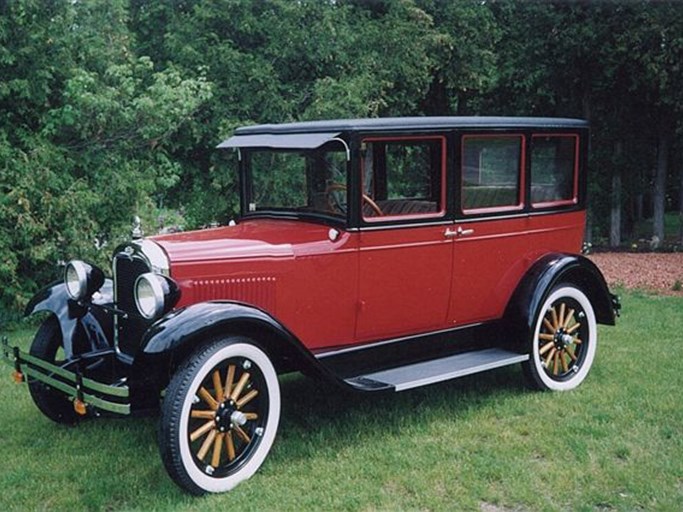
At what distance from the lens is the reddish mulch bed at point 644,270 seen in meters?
9.97

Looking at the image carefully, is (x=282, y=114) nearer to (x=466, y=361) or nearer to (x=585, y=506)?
(x=466, y=361)

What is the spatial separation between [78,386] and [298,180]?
193cm

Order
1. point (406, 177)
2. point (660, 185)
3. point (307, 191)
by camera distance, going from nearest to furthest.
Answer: point (307, 191) → point (406, 177) → point (660, 185)

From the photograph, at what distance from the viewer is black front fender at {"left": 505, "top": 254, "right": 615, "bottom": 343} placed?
533 centimetres

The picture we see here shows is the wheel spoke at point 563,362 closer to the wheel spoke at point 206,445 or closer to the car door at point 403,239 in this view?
the car door at point 403,239

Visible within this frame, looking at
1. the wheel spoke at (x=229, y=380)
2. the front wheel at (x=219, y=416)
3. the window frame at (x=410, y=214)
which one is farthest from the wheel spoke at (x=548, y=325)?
the wheel spoke at (x=229, y=380)

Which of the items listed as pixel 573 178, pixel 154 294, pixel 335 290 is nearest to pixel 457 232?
pixel 335 290

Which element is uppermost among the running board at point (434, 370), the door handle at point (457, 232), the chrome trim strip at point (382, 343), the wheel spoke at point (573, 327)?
the door handle at point (457, 232)

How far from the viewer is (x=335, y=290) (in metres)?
4.70

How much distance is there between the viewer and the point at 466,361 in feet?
16.8

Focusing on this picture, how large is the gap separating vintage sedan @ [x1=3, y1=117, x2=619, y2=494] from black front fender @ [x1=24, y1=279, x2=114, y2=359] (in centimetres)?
1

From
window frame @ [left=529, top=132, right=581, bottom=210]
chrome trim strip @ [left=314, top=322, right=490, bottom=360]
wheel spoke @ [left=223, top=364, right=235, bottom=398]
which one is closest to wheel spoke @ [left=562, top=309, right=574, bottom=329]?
chrome trim strip @ [left=314, top=322, right=490, bottom=360]

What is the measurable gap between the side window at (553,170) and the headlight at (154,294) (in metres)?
2.71

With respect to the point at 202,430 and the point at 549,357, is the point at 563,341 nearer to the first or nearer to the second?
the point at 549,357
